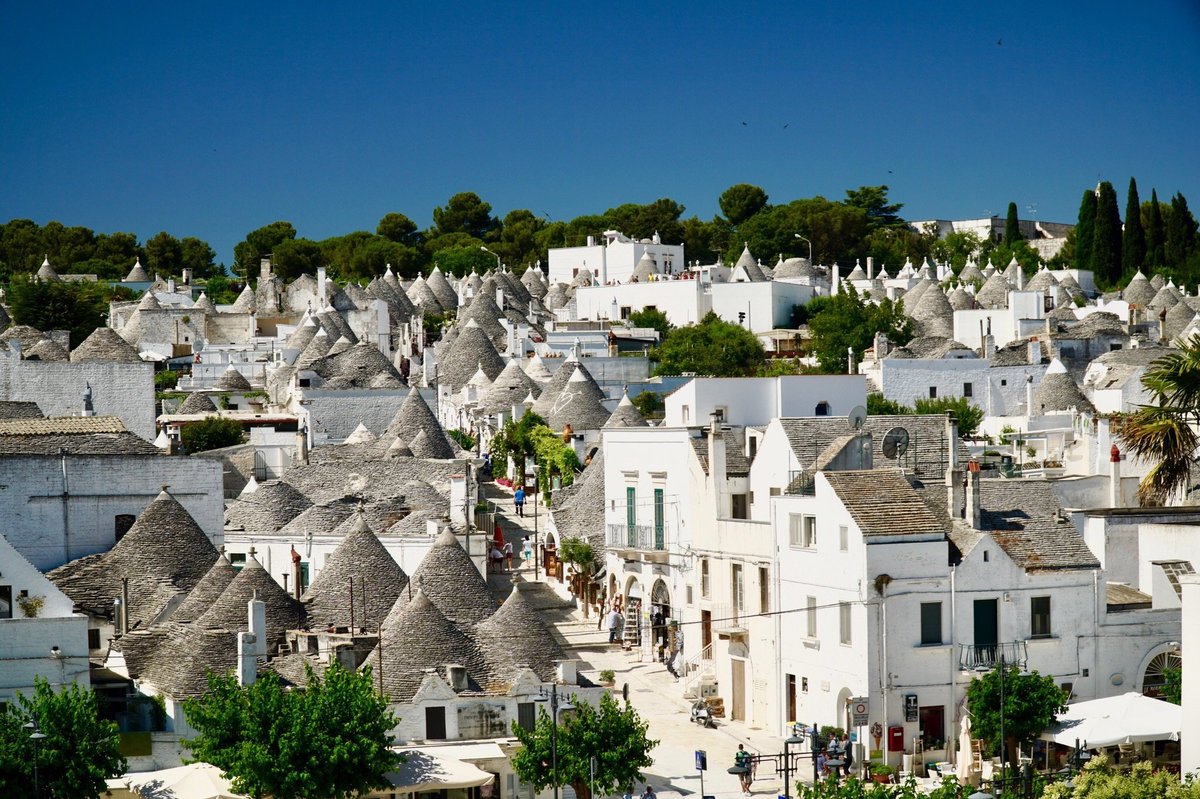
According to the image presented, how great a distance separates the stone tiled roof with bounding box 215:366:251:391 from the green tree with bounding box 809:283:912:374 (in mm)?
22094

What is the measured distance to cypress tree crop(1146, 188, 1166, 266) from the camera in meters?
101

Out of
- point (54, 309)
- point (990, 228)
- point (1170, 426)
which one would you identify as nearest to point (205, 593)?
point (1170, 426)

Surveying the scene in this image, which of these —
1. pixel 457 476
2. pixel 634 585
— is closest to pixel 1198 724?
pixel 634 585

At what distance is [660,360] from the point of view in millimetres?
76250

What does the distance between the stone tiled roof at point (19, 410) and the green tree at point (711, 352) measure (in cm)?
2958

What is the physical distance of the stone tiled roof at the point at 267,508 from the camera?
44.9 metres

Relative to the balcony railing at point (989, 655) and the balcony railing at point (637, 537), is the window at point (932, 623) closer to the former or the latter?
the balcony railing at point (989, 655)

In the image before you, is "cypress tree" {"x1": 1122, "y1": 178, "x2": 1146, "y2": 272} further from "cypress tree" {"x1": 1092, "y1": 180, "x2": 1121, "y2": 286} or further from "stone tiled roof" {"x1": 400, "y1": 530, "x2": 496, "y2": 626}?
"stone tiled roof" {"x1": 400, "y1": 530, "x2": 496, "y2": 626}

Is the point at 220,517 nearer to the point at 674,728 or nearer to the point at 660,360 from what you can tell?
the point at 674,728

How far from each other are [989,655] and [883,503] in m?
2.95

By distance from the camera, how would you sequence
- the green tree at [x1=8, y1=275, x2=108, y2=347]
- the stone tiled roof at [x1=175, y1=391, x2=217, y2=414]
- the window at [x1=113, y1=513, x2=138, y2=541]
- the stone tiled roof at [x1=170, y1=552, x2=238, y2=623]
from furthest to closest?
the green tree at [x1=8, y1=275, x2=108, y2=347] → the stone tiled roof at [x1=175, y1=391, x2=217, y2=414] → the window at [x1=113, y1=513, x2=138, y2=541] → the stone tiled roof at [x1=170, y1=552, x2=238, y2=623]

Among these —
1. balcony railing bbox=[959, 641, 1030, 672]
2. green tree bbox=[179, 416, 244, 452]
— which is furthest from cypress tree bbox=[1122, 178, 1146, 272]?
balcony railing bbox=[959, 641, 1030, 672]

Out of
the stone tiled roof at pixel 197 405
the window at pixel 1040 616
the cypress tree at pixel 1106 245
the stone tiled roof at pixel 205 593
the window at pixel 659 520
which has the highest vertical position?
the cypress tree at pixel 1106 245

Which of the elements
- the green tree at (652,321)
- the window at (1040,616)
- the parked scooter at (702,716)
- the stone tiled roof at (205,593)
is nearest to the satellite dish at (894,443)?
the window at (1040,616)
